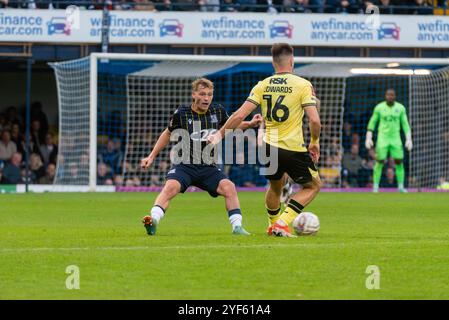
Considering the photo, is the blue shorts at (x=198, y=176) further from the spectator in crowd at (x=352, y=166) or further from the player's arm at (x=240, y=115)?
the spectator in crowd at (x=352, y=166)

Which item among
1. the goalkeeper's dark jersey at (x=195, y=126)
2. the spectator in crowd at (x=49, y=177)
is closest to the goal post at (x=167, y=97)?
the spectator in crowd at (x=49, y=177)

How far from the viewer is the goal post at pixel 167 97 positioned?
29.6 meters

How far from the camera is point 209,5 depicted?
3056 cm

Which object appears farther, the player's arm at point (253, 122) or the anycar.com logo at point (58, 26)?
the anycar.com logo at point (58, 26)

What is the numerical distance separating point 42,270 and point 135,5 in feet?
70.0

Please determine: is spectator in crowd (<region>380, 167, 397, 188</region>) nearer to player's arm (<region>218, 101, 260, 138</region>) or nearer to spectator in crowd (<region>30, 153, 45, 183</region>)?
spectator in crowd (<region>30, 153, 45, 183</region>)

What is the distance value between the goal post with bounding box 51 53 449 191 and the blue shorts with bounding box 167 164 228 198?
13491 mm

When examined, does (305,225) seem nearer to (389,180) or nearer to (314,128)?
(314,128)

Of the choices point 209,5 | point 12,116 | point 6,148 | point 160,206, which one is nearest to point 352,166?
point 209,5

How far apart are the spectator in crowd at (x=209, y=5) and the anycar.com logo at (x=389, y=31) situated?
14.9ft

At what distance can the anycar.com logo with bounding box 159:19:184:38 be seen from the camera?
102 feet

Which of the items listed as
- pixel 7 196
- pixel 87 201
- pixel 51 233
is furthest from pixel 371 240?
pixel 7 196

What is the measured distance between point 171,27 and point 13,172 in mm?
5729

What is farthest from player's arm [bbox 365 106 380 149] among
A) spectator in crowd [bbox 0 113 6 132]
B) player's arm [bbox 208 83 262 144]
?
player's arm [bbox 208 83 262 144]
